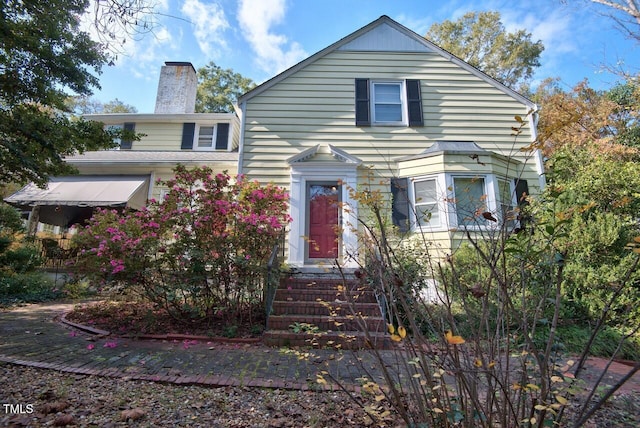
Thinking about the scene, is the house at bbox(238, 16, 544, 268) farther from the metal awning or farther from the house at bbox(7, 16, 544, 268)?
the metal awning

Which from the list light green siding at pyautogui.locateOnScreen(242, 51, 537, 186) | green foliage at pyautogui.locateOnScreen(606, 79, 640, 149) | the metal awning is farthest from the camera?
green foliage at pyautogui.locateOnScreen(606, 79, 640, 149)

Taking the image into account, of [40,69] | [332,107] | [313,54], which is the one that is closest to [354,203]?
[332,107]

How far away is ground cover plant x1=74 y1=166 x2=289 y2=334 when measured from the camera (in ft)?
16.7

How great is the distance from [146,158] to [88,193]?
85.8 inches

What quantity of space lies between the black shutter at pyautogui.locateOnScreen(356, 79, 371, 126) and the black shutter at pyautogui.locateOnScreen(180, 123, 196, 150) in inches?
298

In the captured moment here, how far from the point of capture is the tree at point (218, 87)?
23703 millimetres

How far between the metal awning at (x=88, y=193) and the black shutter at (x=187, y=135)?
238 centimetres

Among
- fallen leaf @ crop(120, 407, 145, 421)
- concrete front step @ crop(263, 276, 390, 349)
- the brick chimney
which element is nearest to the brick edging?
fallen leaf @ crop(120, 407, 145, 421)

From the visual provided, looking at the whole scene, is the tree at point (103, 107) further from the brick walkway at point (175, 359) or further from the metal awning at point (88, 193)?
the brick walkway at point (175, 359)

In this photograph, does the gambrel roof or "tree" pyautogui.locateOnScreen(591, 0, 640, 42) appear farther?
"tree" pyautogui.locateOnScreen(591, 0, 640, 42)

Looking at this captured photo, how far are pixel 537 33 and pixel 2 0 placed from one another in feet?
84.4

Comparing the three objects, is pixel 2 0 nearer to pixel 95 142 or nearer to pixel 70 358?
pixel 95 142

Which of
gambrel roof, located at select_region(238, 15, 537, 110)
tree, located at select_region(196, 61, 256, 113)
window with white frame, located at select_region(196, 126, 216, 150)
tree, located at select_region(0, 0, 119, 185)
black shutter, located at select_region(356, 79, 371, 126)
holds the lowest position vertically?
tree, located at select_region(0, 0, 119, 185)

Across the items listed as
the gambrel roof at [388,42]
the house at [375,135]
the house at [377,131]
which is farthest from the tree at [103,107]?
the gambrel roof at [388,42]
